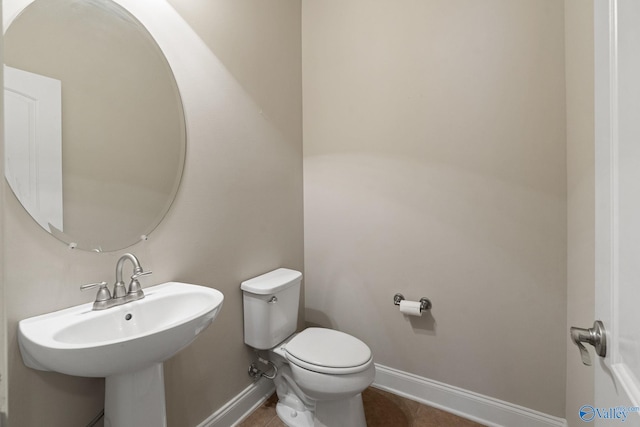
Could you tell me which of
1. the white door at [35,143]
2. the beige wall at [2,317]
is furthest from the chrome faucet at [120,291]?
the beige wall at [2,317]

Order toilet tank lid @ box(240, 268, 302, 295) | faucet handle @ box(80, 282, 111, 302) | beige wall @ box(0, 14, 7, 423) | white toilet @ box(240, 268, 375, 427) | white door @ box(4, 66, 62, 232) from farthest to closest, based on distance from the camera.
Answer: toilet tank lid @ box(240, 268, 302, 295)
white toilet @ box(240, 268, 375, 427)
faucet handle @ box(80, 282, 111, 302)
white door @ box(4, 66, 62, 232)
beige wall @ box(0, 14, 7, 423)

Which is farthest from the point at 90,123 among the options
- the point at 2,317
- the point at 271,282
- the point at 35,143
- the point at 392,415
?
the point at 392,415

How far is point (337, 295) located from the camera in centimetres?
194

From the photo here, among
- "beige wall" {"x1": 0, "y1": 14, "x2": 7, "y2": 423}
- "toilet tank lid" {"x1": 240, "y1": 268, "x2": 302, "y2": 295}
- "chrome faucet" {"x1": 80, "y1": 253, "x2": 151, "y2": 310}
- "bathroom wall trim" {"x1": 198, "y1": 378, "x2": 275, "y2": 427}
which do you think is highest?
A: "beige wall" {"x1": 0, "y1": 14, "x2": 7, "y2": 423}

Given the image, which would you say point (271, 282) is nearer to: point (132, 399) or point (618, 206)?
point (132, 399)

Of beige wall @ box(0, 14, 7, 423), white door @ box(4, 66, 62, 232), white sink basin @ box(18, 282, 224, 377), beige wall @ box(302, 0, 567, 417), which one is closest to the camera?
beige wall @ box(0, 14, 7, 423)

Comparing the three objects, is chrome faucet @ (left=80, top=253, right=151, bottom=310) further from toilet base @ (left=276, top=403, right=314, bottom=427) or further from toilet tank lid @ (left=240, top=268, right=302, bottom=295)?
toilet base @ (left=276, top=403, right=314, bottom=427)

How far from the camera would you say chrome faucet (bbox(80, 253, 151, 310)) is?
969 millimetres

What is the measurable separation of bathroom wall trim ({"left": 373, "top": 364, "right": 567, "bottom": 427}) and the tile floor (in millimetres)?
39

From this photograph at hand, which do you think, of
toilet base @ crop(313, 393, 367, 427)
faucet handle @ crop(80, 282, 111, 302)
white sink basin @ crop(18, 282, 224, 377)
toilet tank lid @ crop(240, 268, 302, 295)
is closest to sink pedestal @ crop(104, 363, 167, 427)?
white sink basin @ crop(18, 282, 224, 377)

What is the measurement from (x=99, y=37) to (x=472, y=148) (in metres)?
1.69

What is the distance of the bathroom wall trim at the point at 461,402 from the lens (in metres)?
1.43

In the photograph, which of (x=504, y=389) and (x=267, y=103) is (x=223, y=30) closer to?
(x=267, y=103)

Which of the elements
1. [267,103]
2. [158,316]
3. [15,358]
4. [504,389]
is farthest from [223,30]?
[504,389]
